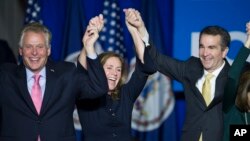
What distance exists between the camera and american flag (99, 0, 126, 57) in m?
5.05

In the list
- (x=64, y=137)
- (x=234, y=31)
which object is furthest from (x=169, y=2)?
(x=64, y=137)

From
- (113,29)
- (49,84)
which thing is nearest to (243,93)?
(49,84)

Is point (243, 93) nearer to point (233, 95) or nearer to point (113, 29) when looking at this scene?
point (233, 95)

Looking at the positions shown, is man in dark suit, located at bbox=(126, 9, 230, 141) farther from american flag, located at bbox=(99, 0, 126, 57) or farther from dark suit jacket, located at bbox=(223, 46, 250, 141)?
american flag, located at bbox=(99, 0, 126, 57)

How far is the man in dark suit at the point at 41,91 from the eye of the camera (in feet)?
9.33

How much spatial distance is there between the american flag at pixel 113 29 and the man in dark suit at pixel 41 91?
2.07 m

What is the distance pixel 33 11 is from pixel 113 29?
0.81 m

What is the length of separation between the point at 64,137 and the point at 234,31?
2.49 m

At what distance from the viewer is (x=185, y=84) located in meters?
3.34

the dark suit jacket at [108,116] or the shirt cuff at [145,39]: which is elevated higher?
the shirt cuff at [145,39]

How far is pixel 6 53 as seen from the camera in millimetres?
5168

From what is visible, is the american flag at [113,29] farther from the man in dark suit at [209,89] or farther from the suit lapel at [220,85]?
the suit lapel at [220,85]

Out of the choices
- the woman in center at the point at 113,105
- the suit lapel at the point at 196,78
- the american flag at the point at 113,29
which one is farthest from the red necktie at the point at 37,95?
the american flag at the point at 113,29

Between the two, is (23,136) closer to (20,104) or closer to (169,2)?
(20,104)
